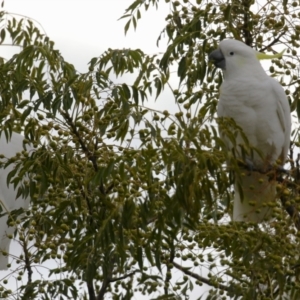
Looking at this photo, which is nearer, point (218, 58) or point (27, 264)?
point (27, 264)

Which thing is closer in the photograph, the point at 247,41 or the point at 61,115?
the point at 61,115

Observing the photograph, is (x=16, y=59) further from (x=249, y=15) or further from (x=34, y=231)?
(x=249, y=15)

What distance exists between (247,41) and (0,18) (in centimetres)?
113

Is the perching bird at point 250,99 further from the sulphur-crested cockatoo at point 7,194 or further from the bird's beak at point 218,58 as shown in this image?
the sulphur-crested cockatoo at point 7,194

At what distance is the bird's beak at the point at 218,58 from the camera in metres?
3.15

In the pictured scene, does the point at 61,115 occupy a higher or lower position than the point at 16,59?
lower

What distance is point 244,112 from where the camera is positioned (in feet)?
10.2

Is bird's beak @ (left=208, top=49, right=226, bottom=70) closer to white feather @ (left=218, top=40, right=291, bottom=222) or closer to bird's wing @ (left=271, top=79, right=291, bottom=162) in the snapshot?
white feather @ (left=218, top=40, right=291, bottom=222)

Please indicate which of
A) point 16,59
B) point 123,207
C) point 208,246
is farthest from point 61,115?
point 208,246

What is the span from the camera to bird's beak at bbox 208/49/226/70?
315cm

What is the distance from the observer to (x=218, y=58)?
10.3 feet

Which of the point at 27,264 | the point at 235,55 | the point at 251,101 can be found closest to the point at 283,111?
the point at 251,101

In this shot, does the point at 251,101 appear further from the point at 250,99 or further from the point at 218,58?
the point at 218,58

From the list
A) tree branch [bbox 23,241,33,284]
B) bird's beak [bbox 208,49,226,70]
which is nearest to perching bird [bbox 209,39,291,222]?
bird's beak [bbox 208,49,226,70]
